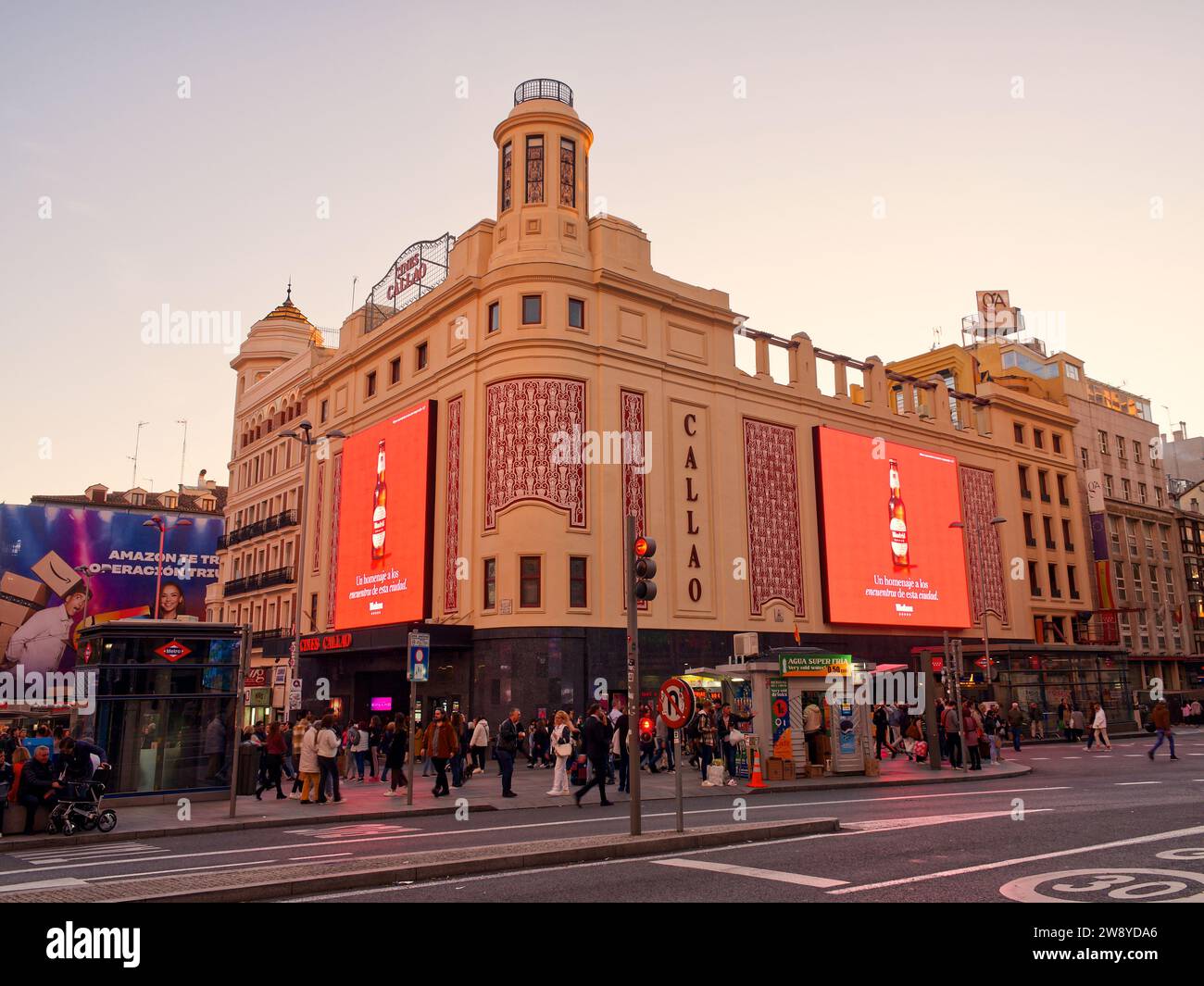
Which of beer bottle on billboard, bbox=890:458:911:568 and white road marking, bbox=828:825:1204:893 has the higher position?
beer bottle on billboard, bbox=890:458:911:568

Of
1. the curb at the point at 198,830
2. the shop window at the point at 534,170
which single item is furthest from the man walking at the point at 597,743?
the shop window at the point at 534,170

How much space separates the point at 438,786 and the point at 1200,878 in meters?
16.4

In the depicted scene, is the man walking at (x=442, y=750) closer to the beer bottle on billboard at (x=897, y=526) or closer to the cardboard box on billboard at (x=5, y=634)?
the beer bottle on billboard at (x=897, y=526)

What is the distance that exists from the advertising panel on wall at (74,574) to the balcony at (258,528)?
1167cm

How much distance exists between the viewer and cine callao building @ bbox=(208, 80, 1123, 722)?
124 feet

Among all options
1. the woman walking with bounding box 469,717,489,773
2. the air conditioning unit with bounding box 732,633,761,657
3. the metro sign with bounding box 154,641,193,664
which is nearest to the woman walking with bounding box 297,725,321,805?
the metro sign with bounding box 154,641,193,664

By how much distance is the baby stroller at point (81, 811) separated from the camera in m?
15.8

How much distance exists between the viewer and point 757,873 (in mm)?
10164

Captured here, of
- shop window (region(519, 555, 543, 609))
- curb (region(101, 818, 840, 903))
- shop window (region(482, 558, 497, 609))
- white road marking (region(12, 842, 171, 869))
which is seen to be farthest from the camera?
shop window (region(482, 558, 497, 609))

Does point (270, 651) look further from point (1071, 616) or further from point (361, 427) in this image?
point (1071, 616)

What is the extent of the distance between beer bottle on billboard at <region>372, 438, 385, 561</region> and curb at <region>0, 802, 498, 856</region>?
25.6m

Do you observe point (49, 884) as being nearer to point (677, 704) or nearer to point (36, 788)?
point (36, 788)

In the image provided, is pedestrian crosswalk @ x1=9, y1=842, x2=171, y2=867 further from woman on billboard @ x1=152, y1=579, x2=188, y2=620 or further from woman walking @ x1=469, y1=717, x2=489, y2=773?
woman on billboard @ x1=152, y1=579, x2=188, y2=620

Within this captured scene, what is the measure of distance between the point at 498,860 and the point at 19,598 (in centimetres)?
7086
